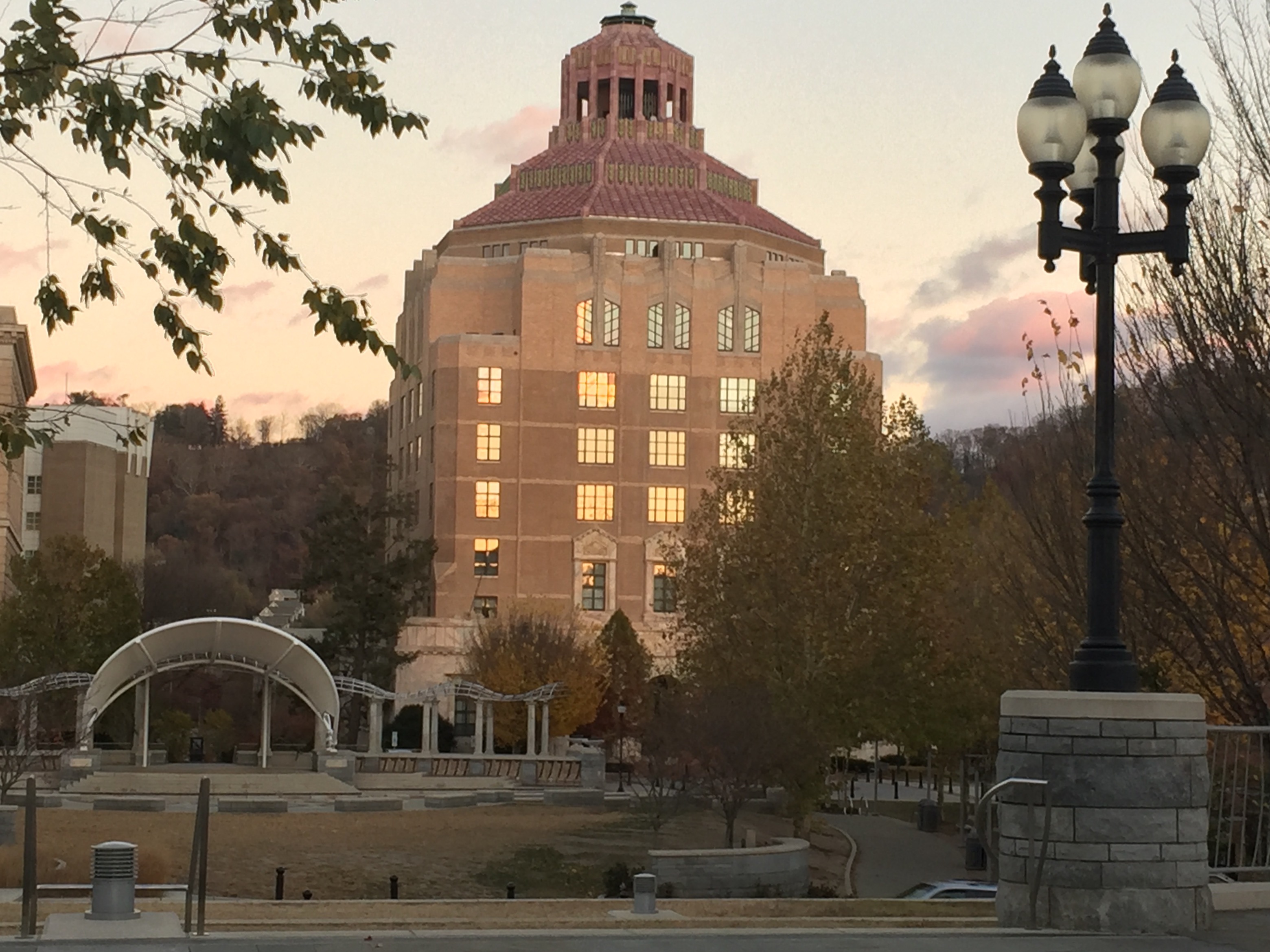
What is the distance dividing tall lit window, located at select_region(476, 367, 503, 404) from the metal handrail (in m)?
86.0

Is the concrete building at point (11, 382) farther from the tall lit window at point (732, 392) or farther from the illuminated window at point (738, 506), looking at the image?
the illuminated window at point (738, 506)

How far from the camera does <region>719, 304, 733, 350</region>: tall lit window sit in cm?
10325

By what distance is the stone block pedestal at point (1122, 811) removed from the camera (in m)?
14.4

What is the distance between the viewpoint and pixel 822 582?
133 feet

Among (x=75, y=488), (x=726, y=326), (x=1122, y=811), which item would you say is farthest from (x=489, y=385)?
(x=1122, y=811)

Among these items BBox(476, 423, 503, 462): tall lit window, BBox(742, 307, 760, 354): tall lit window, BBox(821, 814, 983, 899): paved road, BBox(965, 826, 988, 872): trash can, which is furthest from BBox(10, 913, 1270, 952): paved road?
BBox(742, 307, 760, 354): tall lit window

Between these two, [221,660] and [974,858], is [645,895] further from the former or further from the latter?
[221,660]

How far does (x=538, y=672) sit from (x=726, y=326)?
33.1 meters

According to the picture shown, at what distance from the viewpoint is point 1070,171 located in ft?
50.1

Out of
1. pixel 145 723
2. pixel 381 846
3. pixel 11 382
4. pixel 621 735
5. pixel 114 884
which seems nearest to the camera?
pixel 114 884

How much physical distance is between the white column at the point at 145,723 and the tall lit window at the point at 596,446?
40.8 m

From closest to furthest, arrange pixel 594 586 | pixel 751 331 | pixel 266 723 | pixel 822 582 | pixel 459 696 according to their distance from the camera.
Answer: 1. pixel 822 582
2. pixel 266 723
3. pixel 459 696
4. pixel 594 586
5. pixel 751 331

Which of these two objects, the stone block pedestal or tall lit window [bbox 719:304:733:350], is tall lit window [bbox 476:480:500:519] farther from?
the stone block pedestal

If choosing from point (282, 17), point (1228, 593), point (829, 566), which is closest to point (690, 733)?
point (829, 566)
